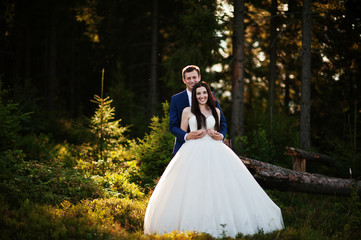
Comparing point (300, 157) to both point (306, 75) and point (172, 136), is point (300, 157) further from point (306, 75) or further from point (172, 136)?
point (172, 136)

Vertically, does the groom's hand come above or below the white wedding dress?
above

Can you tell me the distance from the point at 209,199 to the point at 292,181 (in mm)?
3463

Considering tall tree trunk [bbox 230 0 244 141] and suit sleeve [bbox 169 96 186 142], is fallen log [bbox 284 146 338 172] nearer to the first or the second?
tall tree trunk [bbox 230 0 244 141]

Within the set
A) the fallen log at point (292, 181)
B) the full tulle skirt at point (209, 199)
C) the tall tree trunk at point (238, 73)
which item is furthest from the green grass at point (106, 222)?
the tall tree trunk at point (238, 73)

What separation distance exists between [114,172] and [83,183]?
62.9 inches

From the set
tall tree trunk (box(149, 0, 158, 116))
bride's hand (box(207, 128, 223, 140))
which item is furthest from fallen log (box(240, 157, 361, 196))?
tall tree trunk (box(149, 0, 158, 116))

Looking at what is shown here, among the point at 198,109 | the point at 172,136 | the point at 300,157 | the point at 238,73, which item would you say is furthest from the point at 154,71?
the point at 198,109

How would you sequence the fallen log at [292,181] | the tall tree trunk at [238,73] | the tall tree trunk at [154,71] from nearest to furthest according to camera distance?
the fallen log at [292,181] < the tall tree trunk at [238,73] < the tall tree trunk at [154,71]

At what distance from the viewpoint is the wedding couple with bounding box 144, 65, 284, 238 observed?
495 cm

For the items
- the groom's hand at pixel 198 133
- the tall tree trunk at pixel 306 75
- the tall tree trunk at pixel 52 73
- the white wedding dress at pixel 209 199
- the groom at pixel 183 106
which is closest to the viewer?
the white wedding dress at pixel 209 199

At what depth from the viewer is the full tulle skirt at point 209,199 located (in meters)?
4.95

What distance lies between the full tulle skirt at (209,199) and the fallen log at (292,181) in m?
1.84

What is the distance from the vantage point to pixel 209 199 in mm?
4992

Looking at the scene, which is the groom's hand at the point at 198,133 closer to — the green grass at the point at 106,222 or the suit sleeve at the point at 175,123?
the suit sleeve at the point at 175,123
